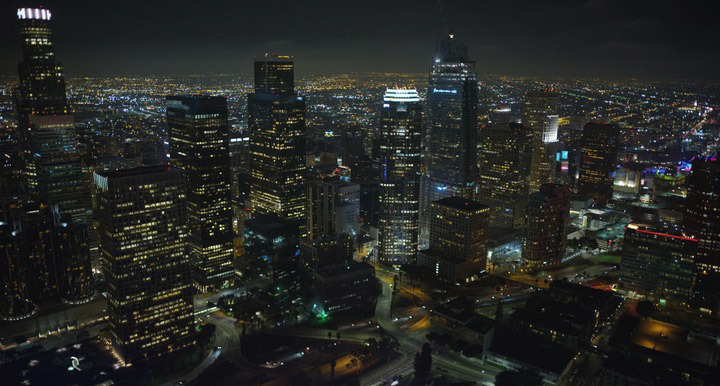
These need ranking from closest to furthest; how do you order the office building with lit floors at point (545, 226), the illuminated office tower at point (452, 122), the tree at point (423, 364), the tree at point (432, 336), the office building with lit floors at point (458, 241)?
the tree at point (423, 364)
the tree at point (432, 336)
the office building with lit floors at point (458, 241)
the office building with lit floors at point (545, 226)
the illuminated office tower at point (452, 122)

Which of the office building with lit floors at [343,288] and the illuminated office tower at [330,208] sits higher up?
the illuminated office tower at [330,208]

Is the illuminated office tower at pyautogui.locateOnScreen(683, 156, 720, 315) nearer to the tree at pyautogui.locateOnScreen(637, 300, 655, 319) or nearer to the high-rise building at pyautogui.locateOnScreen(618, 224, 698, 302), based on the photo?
the high-rise building at pyautogui.locateOnScreen(618, 224, 698, 302)

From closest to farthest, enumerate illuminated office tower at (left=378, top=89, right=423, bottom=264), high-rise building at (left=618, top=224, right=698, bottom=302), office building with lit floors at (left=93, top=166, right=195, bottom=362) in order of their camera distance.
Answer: office building with lit floors at (left=93, top=166, right=195, bottom=362), high-rise building at (left=618, top=224, right=698, bottom=302), illuminated office tower at (left=378, top=89, right=423, bottom=264)

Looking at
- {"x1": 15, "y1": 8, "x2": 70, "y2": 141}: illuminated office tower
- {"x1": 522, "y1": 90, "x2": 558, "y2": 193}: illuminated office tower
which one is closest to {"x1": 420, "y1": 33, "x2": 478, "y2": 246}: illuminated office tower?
{"x1": 522, "y1": 90, "x2": 558, "y2": 193}: illuminated office tower

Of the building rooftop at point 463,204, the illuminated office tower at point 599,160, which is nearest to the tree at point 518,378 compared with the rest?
the building rooftop at point 463,204

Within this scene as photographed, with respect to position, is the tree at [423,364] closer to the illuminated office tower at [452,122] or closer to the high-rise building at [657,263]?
the high-rise building at [657,263]

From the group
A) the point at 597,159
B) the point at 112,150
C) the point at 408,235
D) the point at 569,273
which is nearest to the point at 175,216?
the point at 408,235
